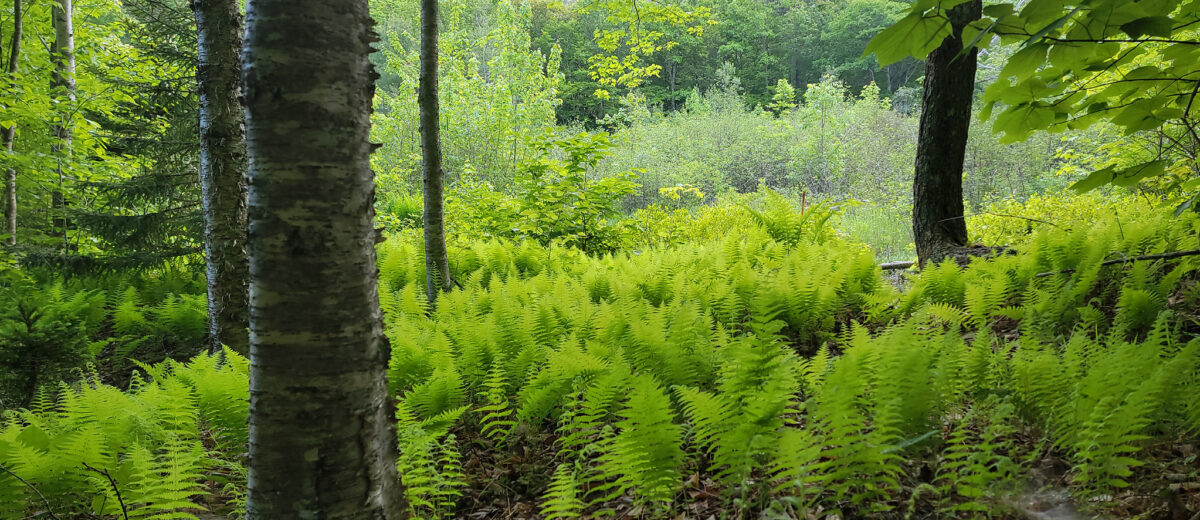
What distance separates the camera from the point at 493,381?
276 centimetres

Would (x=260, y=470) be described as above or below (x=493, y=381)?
above

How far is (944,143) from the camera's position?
4.67 m

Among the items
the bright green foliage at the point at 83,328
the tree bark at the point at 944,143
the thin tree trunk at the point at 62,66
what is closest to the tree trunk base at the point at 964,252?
the tree bark at the point at 944,143

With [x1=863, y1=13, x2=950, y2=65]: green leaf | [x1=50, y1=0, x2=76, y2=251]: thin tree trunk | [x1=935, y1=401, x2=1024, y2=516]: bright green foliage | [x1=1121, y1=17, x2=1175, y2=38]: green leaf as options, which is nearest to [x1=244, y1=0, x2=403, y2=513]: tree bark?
[x1=863, y1=13, x2=950, y2=65]: green leaf

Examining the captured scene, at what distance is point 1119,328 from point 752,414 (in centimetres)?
194

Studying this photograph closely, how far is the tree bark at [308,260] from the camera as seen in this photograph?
140cm

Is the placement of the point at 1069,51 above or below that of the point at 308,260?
above

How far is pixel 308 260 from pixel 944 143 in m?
4.86

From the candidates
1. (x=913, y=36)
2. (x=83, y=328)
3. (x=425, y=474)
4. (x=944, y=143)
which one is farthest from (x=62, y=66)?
(x=944, y=143)

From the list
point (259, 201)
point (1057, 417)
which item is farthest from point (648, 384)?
point (1057, 417)

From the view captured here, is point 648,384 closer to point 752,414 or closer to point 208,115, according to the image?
point 752,414

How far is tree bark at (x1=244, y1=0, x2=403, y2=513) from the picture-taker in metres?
1.40

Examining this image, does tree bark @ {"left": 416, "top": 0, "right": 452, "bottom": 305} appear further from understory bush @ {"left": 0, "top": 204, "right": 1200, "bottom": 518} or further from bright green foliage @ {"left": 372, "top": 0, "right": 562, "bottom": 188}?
bright green foliage @ {"left": 372, "top": 0, "right": 562, "bottom": 188}

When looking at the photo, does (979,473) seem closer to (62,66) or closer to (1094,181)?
(1094,181)
